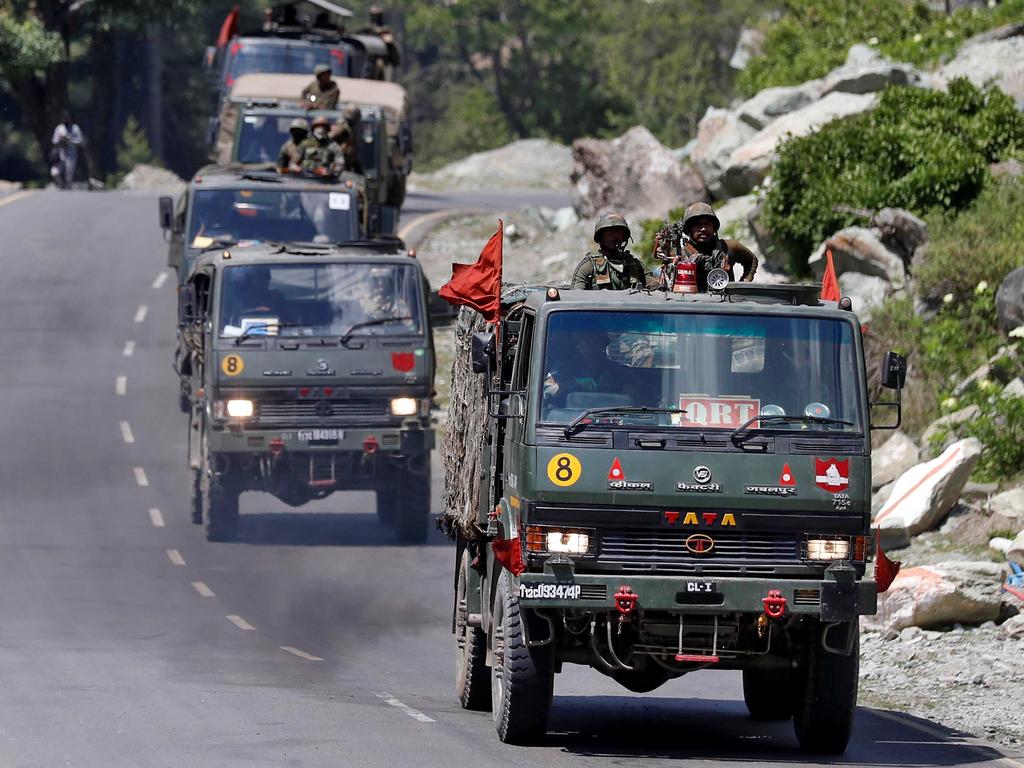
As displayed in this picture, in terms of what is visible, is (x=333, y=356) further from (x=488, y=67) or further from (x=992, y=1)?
(x=488, y=67)

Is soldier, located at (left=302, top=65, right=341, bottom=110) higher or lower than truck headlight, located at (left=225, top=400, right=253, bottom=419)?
higher

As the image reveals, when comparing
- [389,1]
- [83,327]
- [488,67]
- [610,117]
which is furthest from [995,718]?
[488,67]

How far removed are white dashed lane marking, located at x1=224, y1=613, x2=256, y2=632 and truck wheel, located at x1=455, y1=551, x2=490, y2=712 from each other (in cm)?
437

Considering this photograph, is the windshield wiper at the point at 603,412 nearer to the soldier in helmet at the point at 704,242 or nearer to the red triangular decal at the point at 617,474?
the red triangular decal at the point at 617,474

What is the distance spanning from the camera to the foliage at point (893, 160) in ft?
92.5

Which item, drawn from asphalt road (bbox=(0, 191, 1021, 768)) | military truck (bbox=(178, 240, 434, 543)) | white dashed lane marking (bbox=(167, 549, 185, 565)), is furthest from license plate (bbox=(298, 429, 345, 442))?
white dashed lane marking (bbox=(167, 549, 185, 565))

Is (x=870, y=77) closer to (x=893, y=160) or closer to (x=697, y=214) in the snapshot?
(x=893, y=160)

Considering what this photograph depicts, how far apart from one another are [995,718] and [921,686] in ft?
4.86

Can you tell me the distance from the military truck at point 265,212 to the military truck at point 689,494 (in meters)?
13.2

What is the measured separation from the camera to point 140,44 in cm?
7938

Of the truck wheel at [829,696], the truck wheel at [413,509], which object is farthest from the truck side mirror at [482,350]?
the truck wheel at [413,509]

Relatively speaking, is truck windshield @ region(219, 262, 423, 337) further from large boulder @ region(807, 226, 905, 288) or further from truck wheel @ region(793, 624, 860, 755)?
truck wheel @ region(793, 624, 860, 755)

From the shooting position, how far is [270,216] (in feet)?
80.4

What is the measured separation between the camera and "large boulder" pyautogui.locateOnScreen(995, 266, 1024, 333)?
78.7 ft
